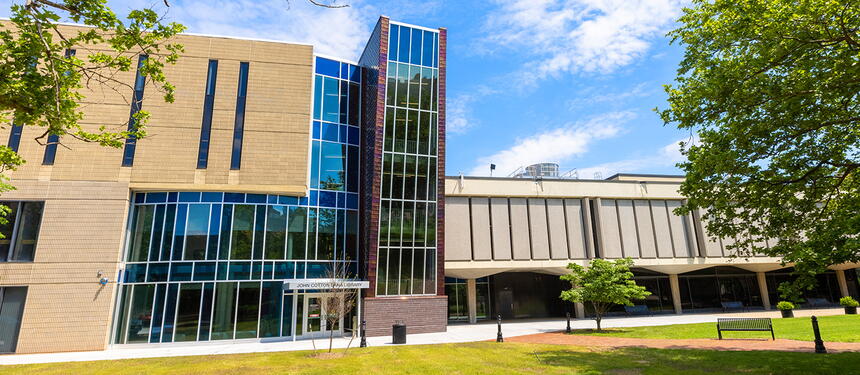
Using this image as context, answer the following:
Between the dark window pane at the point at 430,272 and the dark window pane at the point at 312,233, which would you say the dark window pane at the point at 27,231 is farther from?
the dark window pane at the point at 430,272

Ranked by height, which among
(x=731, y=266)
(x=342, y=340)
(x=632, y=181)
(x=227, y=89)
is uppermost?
(x=227, y=89)

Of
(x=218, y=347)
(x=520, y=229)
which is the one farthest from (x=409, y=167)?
(x=218, y=347)

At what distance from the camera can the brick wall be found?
73.3 ft

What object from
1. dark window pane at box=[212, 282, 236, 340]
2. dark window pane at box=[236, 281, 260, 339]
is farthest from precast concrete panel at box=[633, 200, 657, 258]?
dark window pane at box=[212, 282, 236, 340]

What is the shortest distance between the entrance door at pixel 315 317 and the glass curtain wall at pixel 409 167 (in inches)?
126

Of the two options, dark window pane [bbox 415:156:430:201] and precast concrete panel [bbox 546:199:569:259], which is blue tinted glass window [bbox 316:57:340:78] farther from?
precast concrete panel [bbox 546:199:569:259]

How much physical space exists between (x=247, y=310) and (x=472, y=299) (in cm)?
1546

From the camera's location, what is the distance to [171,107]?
22.4 m

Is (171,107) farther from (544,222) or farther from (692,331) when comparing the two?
(692,331)

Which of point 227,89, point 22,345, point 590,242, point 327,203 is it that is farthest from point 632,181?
point 22,345

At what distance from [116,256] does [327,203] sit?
10274 millimetres

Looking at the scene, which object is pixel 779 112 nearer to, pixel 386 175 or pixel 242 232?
pixel 386 175

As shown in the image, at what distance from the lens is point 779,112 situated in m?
11.2

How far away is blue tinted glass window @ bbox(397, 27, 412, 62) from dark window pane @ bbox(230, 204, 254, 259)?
40.1 ft
